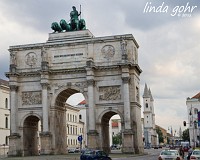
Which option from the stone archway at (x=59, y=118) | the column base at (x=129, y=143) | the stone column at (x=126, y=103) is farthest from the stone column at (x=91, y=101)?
the column base at (x=129, y=143)

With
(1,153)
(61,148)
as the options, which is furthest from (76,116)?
(61,148)

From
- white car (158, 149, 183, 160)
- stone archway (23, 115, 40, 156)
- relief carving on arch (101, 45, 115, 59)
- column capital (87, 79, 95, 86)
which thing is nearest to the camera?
white car (158, 149, 183, 160)

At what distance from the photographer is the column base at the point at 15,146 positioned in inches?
1961

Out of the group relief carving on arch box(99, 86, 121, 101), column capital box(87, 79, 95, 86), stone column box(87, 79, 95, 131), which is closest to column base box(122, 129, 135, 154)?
stone column box(87, 79, 95, 131)

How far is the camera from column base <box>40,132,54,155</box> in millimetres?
48991

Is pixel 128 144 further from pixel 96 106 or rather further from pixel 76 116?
pixel 76 116

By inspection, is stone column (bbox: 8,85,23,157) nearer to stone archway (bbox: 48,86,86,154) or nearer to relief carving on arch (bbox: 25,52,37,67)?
relief carving on arch (bbox: 25,52,37,67)

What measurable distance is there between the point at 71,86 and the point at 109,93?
16.2 ft

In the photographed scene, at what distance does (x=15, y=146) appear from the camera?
5003 centimetres

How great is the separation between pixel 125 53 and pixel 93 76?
4.85 meters

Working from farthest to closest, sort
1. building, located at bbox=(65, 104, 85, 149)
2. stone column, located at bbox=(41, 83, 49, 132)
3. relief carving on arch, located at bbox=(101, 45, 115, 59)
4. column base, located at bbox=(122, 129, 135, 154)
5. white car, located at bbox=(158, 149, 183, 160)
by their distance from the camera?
building, located at bbox=(65, 104, 85, 149)
relief carving on arch, located at bbox=(101, 45, 115, 59)
stone column, located at bbox=(41, 83, 49, 132)
column base, located at bbox=(122, 129, 135, 154)
white car, located at bbox=(158, 149, 183, 160)

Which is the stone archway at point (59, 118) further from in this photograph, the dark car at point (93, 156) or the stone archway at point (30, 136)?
the dark car at point (93, 156)

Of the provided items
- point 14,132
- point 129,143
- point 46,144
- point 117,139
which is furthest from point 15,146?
point 117,139

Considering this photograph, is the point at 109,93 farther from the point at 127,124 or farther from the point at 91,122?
the point at 127,124
